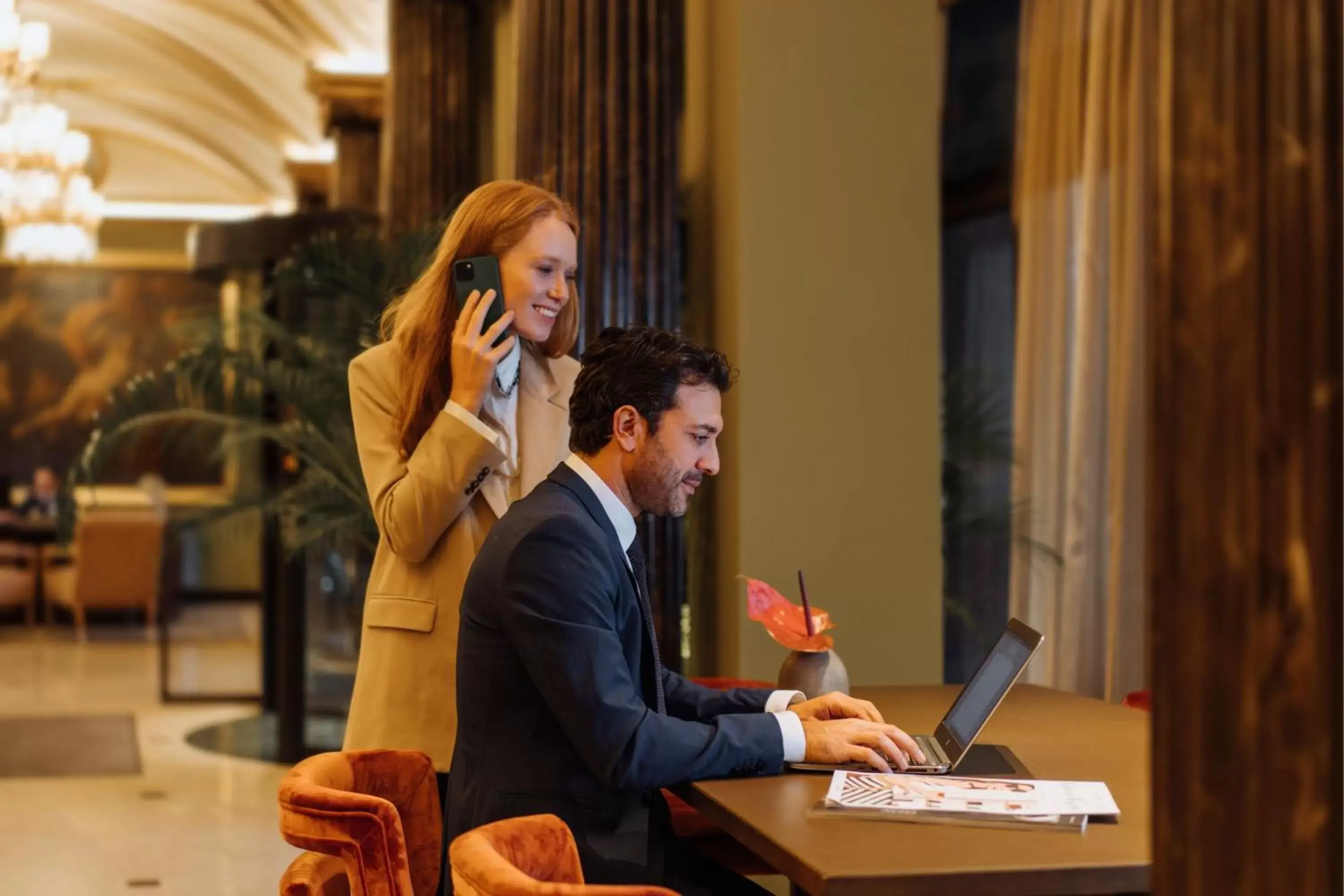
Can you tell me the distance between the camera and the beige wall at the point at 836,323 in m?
4.43

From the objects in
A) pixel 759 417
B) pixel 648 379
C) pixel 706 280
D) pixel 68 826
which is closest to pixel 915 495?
pixel 759 417

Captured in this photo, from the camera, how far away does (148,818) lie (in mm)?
6309

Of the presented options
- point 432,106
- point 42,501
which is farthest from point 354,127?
point 42,501

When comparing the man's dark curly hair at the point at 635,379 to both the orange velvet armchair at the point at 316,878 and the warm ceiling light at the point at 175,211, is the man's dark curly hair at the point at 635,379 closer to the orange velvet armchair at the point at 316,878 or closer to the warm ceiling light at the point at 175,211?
the orange velvet armchair at the point at 316,878

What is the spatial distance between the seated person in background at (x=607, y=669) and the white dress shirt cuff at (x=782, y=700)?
0.35 ft

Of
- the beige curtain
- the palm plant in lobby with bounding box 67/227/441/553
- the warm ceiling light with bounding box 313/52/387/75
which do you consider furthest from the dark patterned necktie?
the warm ceiling light with bounding box 313/52/387/75

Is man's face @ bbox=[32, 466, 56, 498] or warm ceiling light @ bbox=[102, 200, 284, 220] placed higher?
warm ceiling light @ bbox=[102, 200, 284, 220]

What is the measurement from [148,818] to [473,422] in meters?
4.21

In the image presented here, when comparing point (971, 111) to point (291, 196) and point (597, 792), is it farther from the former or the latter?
point (291, 196)

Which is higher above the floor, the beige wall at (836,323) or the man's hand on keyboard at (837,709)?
the beige wall at (836,323)

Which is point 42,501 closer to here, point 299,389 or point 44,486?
point 44,486

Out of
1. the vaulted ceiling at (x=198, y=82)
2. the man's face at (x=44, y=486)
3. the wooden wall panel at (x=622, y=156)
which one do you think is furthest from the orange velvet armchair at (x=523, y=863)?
the man's face at (x=44, y=486)

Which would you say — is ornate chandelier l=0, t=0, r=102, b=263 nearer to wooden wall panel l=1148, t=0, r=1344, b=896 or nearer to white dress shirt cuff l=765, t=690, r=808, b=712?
white dress shirt cuff l=765, t=690, r=808, b=712

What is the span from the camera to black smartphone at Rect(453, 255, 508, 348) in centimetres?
280
